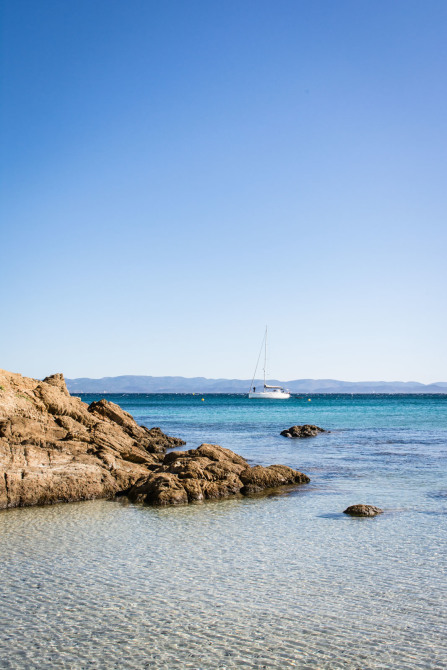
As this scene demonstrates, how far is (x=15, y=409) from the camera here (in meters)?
20.4

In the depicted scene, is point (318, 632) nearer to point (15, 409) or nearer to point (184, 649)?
point (184, 649)

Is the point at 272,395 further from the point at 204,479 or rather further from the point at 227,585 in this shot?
the point at 227,585

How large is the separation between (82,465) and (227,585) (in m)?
9.37

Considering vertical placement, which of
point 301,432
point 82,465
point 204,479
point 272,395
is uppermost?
point 82,465

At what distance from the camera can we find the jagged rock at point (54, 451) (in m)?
16.5

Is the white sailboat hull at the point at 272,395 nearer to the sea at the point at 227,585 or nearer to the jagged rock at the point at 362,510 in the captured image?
the sea at the point at 227,585

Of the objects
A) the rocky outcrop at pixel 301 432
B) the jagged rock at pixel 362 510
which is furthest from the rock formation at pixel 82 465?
the rocky outcrop at pixel 301 432

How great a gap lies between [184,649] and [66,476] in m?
10.8

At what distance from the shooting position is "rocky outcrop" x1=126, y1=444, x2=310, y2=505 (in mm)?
17344

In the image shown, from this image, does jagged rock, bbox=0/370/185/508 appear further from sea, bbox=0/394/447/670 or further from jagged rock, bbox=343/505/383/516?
jagged rock, bbox=343/505/383/516

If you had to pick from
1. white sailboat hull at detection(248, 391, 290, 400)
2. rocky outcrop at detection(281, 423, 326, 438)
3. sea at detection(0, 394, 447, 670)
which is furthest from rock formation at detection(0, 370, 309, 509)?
white sailboat hull at detection(248, 391, 290, 400)

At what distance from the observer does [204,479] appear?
18531mm

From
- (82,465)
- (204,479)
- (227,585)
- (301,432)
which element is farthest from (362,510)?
(301,432)

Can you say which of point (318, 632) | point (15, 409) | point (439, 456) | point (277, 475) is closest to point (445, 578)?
point (318, 632)
